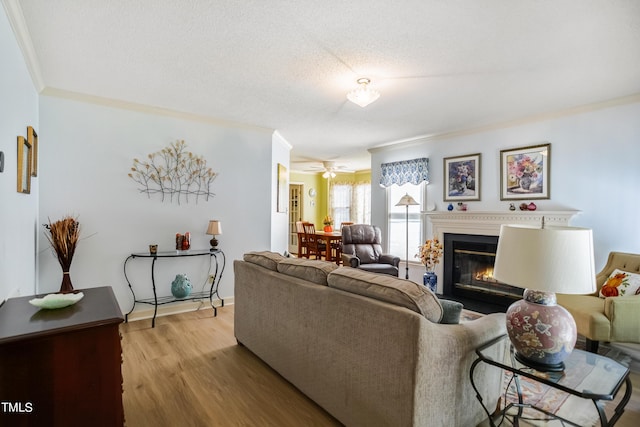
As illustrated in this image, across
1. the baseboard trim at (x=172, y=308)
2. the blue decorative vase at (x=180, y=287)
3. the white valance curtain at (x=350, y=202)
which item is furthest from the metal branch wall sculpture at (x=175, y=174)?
the white valance curtain at (x=350, y=202)

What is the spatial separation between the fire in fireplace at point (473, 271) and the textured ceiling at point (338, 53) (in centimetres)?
181

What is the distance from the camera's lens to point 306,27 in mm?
2055

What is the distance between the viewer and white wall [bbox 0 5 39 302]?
1.81 meters

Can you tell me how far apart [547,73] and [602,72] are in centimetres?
46

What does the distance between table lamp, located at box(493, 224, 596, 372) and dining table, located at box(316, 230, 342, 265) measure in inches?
211

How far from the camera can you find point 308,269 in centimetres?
215

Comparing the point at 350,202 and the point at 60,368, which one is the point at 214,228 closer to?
the point at 60,368

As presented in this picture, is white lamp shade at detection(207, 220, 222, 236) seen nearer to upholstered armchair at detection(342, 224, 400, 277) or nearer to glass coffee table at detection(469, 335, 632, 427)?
upholstered armchair at detection(342, 224, 400, 277)

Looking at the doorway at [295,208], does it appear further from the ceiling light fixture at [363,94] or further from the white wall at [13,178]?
the white wall at [13,178]

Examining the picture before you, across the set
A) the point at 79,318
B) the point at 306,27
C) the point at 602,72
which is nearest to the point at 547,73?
the point at 602,72

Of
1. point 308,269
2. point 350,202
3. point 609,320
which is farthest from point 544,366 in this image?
point 350,202

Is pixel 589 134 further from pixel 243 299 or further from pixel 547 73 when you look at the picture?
pixel 243 299

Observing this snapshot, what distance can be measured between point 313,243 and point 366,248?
233 centimetres

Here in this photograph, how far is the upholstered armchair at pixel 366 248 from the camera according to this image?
4.97 m
